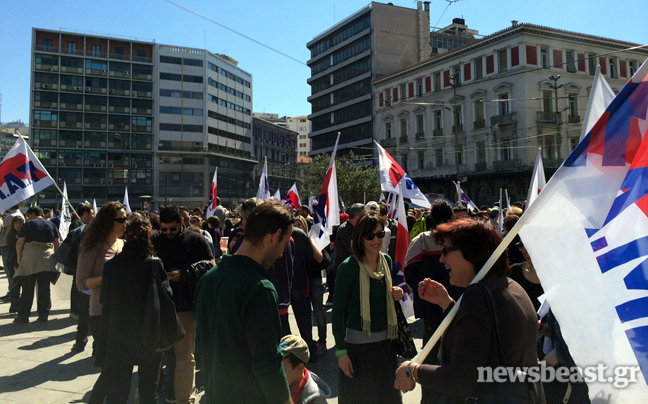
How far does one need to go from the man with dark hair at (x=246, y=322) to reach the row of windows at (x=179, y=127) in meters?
72.4

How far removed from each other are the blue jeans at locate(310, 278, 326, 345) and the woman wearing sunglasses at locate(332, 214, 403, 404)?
2785 millimetres

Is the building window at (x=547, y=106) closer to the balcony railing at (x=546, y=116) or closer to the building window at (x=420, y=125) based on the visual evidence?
the balcony railing at (x=546, y=116)

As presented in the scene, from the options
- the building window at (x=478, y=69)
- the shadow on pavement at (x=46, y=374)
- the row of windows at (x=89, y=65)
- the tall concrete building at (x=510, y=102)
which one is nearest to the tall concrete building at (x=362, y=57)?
the tall concrete building at (x=510, y=102)

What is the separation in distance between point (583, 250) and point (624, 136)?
1.71 ft

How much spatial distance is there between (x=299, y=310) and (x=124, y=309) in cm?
250

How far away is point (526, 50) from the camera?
39.9m

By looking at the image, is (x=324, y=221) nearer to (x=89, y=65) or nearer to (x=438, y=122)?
(x=438, y=122)

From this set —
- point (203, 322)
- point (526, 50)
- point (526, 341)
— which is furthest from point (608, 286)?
point (526, 50)

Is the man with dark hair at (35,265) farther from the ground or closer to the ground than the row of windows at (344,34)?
closer to the ground

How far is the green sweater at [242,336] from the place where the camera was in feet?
7.14

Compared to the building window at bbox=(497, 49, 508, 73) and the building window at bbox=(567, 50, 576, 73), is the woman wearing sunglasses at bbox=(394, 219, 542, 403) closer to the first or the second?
the building window at bbox=(497, 49, 508, 73)

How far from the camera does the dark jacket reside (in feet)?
12.1

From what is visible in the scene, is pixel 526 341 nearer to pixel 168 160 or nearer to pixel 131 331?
pixel 131 331

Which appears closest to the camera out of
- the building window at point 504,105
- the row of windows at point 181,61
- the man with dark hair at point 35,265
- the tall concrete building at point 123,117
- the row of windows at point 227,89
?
the man with dark hair at point 35,265
